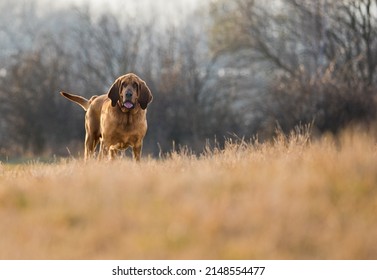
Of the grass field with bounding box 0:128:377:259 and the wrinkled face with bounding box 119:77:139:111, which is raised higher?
the wrinkled face with bounding box 119:77:139:111

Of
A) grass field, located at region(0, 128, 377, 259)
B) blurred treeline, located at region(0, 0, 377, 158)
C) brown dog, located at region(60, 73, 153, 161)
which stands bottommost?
grass field, located at region(0, 128, 377, 259)

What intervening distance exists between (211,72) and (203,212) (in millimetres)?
27047

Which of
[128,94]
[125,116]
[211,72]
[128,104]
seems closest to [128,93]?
[128,94]

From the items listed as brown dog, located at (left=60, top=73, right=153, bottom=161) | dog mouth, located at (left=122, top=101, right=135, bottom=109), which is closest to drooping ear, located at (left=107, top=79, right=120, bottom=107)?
brown dog, located at (left=60, top=73, right=153, bottom=161)

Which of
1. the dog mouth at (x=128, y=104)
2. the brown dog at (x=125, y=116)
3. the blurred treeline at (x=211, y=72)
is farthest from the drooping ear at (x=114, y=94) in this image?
the blurred treeline at (x=211, y=72)

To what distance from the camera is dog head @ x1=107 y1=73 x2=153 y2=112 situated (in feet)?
39.5

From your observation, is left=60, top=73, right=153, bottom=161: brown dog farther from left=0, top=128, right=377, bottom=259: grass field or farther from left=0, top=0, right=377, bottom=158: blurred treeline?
left=0, top=0, right=377, bottom=158: blurred treeline

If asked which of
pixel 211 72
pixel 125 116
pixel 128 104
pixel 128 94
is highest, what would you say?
pixel 211 72

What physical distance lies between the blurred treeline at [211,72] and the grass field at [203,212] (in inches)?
681

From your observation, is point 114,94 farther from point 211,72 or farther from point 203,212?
point 211,72

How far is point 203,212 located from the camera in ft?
22.5

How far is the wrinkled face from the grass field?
3.04 m
